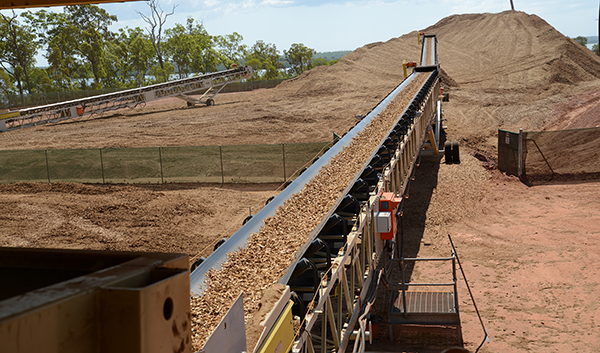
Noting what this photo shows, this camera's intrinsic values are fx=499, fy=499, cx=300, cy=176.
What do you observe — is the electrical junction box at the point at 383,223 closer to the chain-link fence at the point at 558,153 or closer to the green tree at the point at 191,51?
the chain-link fence at the point at 558,153

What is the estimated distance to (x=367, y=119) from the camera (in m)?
14.6

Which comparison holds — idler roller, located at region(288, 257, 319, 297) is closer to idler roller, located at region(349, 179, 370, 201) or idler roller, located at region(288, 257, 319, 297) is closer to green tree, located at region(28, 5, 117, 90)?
idler roller, located at region(349, 179, 370, 201)

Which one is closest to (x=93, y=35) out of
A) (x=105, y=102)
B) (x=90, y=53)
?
(x=90, y=53)

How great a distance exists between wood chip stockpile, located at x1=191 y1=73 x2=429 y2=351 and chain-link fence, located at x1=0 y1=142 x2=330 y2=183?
8288 millimetres

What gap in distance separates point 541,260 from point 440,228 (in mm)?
3340

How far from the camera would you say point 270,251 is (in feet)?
19.6

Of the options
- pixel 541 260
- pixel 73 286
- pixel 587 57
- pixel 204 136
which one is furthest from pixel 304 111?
pixel 73 286

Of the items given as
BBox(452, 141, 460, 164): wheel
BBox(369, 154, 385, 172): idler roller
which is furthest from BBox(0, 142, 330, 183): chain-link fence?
BBox(369, 154, 385, 172): idler roller

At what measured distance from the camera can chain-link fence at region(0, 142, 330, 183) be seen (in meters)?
18.8

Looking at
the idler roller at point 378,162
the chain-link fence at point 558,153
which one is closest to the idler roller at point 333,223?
the idler roller at point 378,162

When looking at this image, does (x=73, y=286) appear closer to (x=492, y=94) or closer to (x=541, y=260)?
(x=541, y=260)

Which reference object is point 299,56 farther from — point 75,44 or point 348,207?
point 348,207

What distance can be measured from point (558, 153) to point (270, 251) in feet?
54.8

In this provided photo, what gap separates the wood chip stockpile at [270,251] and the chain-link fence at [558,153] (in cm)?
1127
